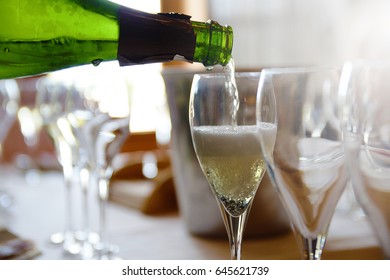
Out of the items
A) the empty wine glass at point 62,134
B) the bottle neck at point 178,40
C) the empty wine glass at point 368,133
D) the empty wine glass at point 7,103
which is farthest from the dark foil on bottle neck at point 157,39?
the empty wine glass at point 7,103

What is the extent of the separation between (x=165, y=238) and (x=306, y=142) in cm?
28

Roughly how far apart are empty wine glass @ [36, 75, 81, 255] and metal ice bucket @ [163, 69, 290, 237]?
129mm

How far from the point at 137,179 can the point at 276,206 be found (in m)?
0.37

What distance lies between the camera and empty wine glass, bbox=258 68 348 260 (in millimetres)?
411

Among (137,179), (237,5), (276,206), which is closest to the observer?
(276,206)

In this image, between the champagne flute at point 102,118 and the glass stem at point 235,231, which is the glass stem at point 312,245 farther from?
the champagne flute at point 102,118

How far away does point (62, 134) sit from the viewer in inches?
30.2

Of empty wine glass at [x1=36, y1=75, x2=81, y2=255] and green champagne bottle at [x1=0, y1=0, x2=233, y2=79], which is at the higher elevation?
green champagne bottle at [x1=0, y1=0, x2=233, y2=79]

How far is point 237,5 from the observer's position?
2967mm

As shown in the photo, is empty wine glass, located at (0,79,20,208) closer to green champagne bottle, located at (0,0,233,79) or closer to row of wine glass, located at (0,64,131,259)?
row of wine glass, located at (0,64,131,259)

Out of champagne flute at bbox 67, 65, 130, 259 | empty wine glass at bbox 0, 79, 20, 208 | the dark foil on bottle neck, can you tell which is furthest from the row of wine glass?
empty wine glass at bbox 0, 79, 20, 208

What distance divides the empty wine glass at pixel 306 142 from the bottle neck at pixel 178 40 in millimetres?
45
